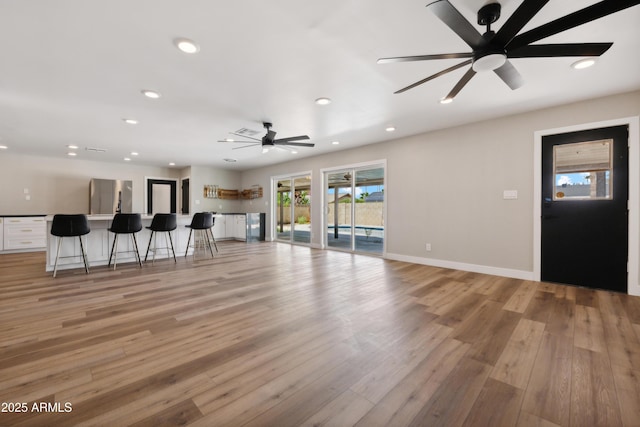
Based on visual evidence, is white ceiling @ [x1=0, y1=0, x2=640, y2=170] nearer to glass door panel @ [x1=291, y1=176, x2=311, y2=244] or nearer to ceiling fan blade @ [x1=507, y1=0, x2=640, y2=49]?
ceiling fan blade @ [x1=507, y1=0, x2=640, y2=49]

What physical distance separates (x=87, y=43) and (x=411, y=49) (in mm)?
2837

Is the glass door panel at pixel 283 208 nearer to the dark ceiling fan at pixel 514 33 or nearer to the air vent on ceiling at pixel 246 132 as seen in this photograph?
the air vent on ceiling at pixel 246 132

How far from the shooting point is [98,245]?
482 cm

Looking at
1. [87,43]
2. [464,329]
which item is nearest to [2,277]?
[87,43]

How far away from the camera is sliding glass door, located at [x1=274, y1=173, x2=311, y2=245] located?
818cm

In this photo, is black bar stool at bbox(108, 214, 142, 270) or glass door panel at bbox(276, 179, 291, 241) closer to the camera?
black bar stool at bbox(108, 214, 142, 270)

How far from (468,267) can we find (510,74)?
319 cm

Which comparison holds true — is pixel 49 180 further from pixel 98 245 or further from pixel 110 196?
pixel 98 245

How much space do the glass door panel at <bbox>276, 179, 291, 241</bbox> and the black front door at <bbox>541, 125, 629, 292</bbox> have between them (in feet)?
22.3

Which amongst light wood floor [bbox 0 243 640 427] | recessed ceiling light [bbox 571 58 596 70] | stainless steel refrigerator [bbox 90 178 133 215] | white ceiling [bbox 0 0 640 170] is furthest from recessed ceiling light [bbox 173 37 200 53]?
stainless steel refrigerator [bbox 90 178 133 215]

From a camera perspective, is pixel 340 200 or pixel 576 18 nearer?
pixel 576 18

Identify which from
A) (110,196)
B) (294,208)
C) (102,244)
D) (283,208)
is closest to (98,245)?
(102,244)

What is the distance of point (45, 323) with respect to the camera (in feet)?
7.93

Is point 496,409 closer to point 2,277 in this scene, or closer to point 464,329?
point 464,329
